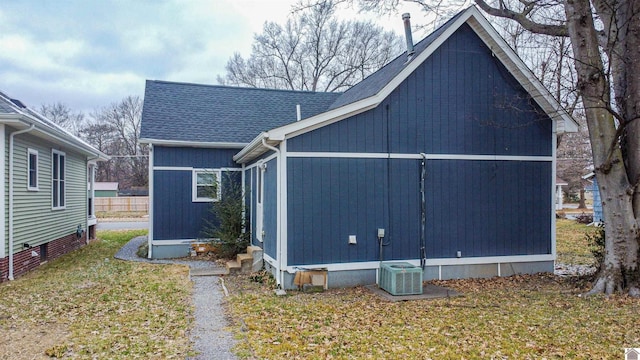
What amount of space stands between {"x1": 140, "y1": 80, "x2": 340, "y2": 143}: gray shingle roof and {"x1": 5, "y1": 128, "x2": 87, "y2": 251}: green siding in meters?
2.49

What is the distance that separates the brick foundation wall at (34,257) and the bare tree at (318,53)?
18230mm

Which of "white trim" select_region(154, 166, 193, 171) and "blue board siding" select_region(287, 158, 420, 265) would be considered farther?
"white trim" select_region(154, 166, 193, 171)

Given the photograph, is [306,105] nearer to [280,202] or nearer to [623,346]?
[280,202]

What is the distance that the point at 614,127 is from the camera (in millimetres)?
6988

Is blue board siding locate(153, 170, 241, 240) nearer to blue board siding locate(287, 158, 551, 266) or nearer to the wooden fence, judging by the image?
blue board siding locate(287, 158, 551, 266)

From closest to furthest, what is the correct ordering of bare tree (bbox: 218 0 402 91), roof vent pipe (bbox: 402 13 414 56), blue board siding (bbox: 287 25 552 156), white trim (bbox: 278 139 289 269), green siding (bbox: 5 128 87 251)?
white trim (bbox: 278 139 289 269), blue board siding (bbox: 287 25 552 156), green siding (bbox: 5 128 87 251), roof vent pipe (bbox: 402 13 414 56), bare tree (bbox: 218 0 402 91)

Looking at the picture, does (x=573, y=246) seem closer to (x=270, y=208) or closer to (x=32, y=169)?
(x=270, y=208)

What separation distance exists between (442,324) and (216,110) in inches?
397

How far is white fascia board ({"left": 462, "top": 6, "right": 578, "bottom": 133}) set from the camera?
8.16 meters

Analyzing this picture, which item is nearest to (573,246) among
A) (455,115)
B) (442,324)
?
(455,115)

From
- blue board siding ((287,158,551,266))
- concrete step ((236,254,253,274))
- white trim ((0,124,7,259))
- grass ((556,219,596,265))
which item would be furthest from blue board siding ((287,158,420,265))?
grass ((556,219,596,265))

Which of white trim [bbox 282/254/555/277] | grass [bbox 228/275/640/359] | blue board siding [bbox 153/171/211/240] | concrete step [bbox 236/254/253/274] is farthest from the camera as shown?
blue board siding [bbox 153/171/211/240]

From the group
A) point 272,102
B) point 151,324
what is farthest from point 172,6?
point 151,324

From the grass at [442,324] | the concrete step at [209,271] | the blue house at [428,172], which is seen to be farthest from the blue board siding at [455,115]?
the concrete step at [209,271]
